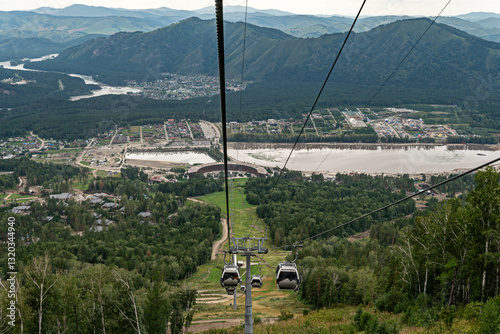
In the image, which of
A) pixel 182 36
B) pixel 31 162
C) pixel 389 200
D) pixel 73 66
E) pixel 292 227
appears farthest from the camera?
pixel 182 36

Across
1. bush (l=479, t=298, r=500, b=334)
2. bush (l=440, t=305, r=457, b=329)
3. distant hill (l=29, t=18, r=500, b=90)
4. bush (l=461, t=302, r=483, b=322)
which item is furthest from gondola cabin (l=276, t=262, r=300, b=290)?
distant hill (l=29, t=18, r=500, b=90)

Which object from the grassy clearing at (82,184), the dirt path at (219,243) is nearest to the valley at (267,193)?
the dirt path at (219,243)

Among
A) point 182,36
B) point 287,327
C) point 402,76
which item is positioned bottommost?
point 287,327

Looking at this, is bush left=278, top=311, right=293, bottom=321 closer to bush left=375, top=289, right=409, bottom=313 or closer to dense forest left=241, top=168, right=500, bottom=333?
dense forest left=241, top=168, right=500, bottom=333

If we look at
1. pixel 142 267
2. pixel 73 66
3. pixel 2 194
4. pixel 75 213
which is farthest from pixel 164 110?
pixel 73 66

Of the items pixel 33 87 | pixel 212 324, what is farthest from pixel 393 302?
pixel 33 87

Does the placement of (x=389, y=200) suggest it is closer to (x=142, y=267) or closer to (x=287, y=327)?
(x=142, y=267)

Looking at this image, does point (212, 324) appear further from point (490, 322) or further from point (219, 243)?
point (219, 243)

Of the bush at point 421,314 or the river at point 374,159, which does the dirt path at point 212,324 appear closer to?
the bush at point 421,314
